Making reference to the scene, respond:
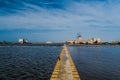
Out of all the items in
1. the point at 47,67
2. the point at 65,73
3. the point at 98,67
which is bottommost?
the point at 98,67

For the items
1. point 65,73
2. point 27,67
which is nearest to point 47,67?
point 27,67

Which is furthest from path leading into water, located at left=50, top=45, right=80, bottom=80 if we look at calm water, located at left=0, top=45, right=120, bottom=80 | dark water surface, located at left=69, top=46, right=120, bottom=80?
dark water surface, located at left=69, top=46, right=120, bottom=80

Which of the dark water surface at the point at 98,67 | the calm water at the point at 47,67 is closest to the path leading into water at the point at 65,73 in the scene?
the calm water at the point at 47,67

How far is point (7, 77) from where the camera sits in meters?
14.6

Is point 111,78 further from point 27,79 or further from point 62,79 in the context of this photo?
point 27,79

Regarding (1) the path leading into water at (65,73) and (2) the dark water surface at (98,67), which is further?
(2) the dark water surface at (98,67)

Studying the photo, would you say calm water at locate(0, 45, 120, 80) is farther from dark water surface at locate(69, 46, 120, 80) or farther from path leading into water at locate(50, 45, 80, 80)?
path leading into water at locate(50, 45, 80, 80)

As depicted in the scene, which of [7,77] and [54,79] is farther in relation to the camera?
[7,77]

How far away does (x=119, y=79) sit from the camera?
46.0ft

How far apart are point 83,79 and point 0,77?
6.81m

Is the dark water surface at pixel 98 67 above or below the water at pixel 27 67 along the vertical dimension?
below

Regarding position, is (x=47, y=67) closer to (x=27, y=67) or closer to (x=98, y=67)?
(x=27, y=67)

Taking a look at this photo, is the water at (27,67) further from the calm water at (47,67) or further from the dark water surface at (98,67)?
the dark water surface at (98,67)

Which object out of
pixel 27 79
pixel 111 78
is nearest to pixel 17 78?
pixel 27 79
